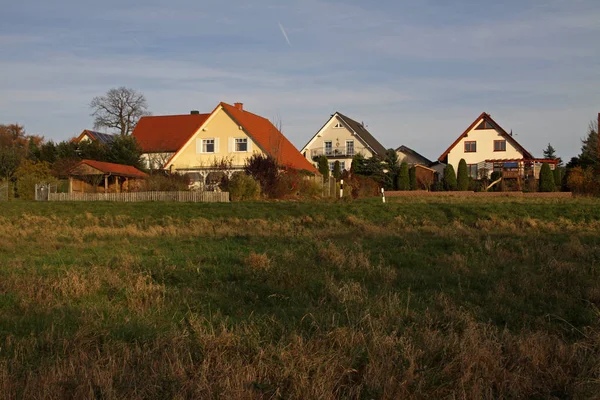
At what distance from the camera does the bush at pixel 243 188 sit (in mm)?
30531

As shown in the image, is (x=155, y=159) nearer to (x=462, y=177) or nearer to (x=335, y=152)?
(x=335, y=152)

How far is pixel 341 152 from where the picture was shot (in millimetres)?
60500

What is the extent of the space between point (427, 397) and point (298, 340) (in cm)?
144

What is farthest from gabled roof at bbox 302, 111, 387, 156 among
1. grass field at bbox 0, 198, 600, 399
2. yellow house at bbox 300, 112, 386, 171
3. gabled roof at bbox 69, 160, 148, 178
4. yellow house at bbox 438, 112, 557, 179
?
grass field at bbox 0, 198, 600, 399

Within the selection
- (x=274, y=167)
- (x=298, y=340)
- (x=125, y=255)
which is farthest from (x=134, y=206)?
(x=298, y=340)

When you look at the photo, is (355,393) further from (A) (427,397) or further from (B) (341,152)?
(B) (341,152)

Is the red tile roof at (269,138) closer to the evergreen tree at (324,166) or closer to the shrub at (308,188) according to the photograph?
the evergreen tree at (324,166)

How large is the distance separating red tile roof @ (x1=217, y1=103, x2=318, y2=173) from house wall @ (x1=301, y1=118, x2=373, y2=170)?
1170cm

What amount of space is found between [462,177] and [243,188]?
25076 mm

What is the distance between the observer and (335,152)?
60.6 meters

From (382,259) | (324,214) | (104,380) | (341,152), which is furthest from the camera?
(341,152)

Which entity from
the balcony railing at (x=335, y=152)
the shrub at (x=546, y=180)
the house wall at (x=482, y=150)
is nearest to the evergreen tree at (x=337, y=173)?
the balcony railing at (x=335, y=152)

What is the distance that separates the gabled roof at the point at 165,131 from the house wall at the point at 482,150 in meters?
23.0

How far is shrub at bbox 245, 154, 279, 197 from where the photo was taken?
32.0 meters
